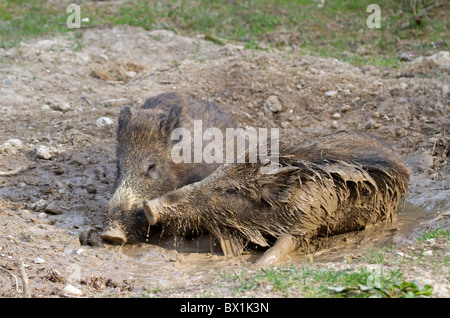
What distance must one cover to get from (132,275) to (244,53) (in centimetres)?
606

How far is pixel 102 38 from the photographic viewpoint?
10672 mm

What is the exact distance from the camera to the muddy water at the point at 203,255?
4.73 meters

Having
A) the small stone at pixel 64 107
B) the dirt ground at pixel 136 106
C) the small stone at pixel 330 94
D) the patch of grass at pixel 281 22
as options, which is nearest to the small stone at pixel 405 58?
the patch of grass at pixel 281 22

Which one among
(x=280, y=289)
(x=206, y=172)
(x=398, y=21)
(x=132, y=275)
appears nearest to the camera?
(x=280, y=289)

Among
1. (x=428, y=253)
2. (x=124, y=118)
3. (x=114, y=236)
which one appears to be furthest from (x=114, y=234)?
(x=428, y=253)

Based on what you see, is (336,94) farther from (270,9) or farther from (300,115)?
(270,9)

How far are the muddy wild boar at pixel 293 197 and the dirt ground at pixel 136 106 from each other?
0.23 m

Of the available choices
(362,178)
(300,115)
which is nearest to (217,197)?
(362,178)

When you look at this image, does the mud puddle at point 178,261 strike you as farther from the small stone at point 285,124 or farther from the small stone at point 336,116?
the small stone at point 336,116

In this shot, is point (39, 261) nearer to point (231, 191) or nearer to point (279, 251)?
point (231, 191)

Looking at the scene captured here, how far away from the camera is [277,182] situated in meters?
5.36

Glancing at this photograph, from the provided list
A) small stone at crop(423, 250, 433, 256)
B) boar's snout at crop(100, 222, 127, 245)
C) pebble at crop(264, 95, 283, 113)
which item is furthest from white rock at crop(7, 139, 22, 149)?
small stone at crop(423, 250, 433, 256)

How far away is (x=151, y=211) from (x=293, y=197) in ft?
4.36

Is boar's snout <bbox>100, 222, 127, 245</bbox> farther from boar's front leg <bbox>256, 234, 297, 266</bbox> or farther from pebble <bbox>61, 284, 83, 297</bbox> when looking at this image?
boar's front leg <bbox>256, 234, 297, 266</bbox>
